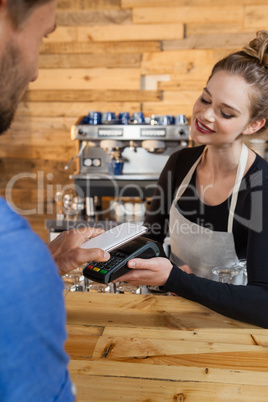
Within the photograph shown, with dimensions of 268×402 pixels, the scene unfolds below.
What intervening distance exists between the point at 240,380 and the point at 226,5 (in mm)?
3064

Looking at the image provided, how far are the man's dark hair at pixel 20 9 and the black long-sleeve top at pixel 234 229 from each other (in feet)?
2.94

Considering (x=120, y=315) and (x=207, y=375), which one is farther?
(x=120, y=315)

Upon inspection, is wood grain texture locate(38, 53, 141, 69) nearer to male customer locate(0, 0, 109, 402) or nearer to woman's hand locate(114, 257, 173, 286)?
woman's hand locate(114, 257, 173, 286)

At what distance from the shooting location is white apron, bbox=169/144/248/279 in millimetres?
1584

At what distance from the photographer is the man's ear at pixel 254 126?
1560 millimetres

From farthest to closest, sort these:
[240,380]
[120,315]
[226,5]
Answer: [226,5], [120,315], [240,380]

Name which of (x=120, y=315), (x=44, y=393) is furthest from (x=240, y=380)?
(x=44, y=393)

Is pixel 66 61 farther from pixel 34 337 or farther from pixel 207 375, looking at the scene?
pixel 34 337

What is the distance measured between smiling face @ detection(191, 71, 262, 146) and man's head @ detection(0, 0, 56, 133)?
1023 mm

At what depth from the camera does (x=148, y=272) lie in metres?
1.20

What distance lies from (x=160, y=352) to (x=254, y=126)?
0.92m

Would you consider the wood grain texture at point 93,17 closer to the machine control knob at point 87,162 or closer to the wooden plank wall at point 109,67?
the wooden plank wall at point 109,67

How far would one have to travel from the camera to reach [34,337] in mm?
452

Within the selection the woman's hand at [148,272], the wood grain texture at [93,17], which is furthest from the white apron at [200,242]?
the wood grain texture at [93,17]
